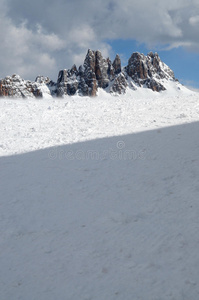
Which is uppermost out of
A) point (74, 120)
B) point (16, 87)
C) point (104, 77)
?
point (104, 77)

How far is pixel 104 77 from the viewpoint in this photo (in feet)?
388

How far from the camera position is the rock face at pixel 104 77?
109m

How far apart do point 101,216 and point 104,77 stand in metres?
120

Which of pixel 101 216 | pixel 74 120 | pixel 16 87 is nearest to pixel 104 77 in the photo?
pixel 16 87

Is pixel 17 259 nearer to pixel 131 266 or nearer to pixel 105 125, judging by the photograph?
pixel 131 266

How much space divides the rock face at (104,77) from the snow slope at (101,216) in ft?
299

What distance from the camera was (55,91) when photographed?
114 meters

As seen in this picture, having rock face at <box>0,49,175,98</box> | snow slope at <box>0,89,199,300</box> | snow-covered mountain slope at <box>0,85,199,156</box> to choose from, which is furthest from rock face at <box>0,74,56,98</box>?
snow slope at <box>0,89,199,300</box>

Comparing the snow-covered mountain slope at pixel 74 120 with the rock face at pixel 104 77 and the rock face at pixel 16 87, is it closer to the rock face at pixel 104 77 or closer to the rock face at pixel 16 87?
the rock face at pixel 16 87

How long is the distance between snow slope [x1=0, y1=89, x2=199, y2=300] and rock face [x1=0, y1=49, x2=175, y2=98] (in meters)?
91.2

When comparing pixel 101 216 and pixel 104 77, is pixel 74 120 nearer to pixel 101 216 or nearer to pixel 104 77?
pixel 101 216

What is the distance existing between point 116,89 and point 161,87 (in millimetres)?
24949

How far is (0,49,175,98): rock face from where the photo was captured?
109312mm

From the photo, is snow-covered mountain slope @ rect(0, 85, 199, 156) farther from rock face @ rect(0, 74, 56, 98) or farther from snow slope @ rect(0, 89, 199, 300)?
rock face @ rect(0, 74, 56, 98)
